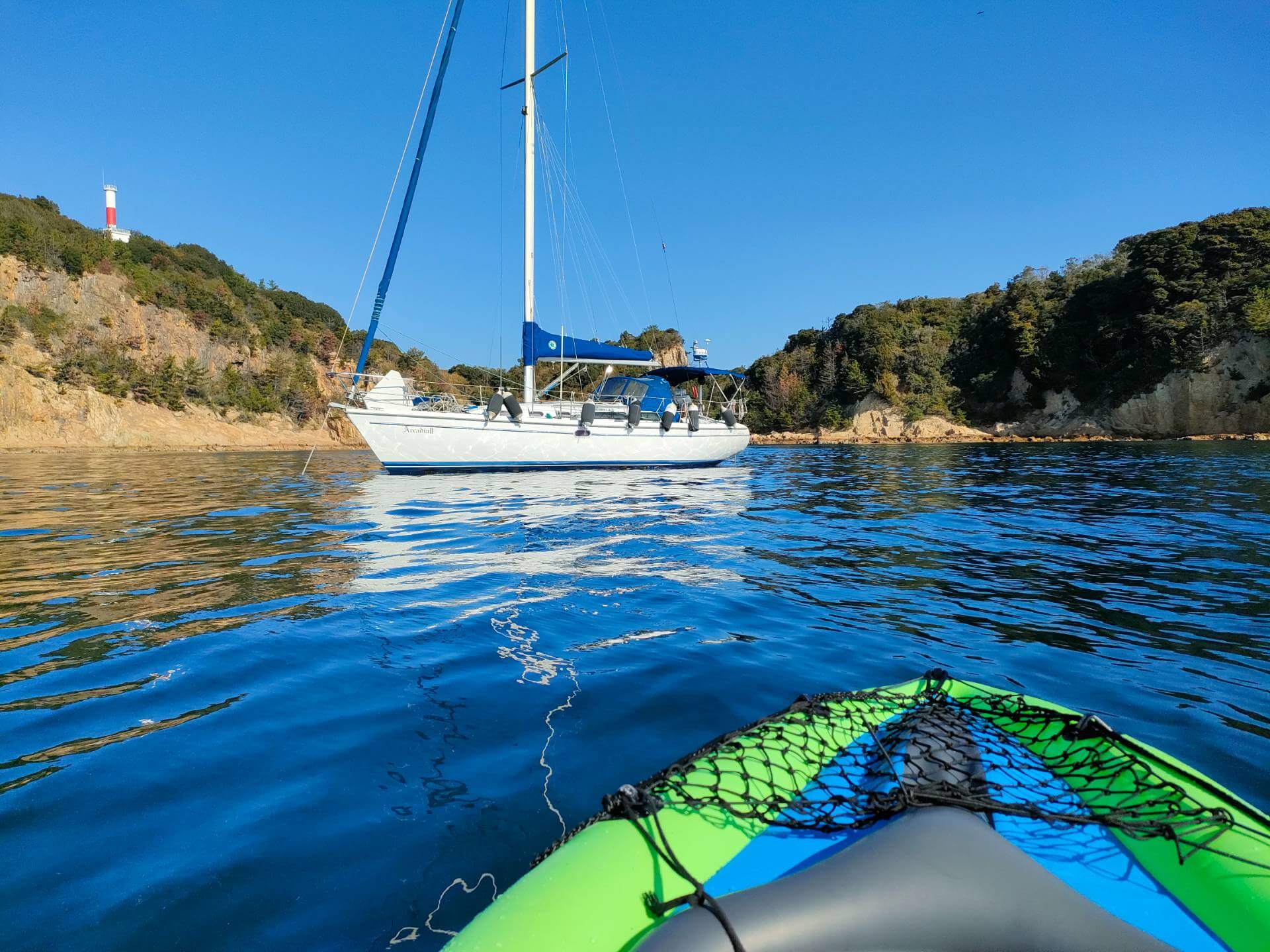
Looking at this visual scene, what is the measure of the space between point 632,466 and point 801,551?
11.7 metres

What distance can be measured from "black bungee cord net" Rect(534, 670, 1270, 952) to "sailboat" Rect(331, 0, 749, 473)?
45.4ft

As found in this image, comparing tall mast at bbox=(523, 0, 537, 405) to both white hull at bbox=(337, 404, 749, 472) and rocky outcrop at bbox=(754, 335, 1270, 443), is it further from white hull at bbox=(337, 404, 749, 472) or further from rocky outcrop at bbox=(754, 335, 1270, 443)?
rocky outcrop at bbox=(754, 335, 1270, 443)

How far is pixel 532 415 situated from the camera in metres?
16.5

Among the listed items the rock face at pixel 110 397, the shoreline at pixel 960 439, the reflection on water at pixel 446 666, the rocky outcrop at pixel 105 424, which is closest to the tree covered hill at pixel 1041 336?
the shoreline at pixel 960 439

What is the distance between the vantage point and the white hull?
15.2 metres

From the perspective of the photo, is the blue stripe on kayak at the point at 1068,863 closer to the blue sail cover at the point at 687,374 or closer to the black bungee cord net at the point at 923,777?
the black bungee cord net at the point at 923,777

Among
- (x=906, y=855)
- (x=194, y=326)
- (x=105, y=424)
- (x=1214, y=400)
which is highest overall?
(x=194, y=326)

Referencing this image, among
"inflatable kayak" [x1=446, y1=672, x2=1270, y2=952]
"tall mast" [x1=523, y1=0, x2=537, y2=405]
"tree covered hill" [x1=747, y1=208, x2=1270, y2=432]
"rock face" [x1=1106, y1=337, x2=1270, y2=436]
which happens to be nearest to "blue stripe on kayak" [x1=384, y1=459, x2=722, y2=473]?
"tall mast" [x1=523, y1=0, x2=537, y2=405]

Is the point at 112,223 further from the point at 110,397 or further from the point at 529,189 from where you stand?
the point at 529,189

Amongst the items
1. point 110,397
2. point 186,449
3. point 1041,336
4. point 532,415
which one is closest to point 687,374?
point 532,415

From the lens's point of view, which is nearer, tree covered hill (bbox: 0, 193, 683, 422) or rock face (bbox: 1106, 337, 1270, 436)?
rock face (bbox: 1106, 337, 1270, 436)

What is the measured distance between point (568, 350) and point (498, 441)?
3644 mm

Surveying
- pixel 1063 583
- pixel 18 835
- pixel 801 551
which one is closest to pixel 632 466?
pixel 801 551

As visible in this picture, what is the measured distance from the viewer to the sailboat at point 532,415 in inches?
606
